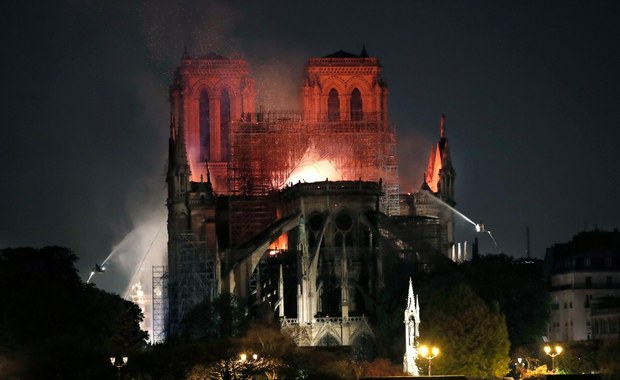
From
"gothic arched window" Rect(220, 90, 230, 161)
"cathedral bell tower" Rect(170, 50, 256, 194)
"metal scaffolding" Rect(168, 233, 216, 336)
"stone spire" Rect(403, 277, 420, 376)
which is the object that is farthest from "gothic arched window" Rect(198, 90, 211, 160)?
"stone spire" Rect(403, 277, 420, 376)

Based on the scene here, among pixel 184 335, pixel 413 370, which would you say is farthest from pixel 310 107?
pixel 413 370

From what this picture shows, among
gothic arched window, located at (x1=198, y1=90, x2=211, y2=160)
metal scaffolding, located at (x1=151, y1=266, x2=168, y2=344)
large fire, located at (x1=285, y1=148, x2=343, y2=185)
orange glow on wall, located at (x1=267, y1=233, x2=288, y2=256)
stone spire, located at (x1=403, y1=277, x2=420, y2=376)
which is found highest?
gothic arched window, located at (x1=198, y1=90, x2=211, y2=160)

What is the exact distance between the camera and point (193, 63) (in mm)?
152125

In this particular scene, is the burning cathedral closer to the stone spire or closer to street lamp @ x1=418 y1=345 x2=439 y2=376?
the stone spire

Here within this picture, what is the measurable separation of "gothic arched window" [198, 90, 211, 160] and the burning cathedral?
80 millimetres

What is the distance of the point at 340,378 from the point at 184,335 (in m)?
A: 21.4

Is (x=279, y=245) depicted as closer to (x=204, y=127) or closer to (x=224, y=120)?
(x=204, y=127)

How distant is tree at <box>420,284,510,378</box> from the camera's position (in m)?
107

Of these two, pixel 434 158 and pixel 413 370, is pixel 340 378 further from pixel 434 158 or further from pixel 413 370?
pixel 434 158

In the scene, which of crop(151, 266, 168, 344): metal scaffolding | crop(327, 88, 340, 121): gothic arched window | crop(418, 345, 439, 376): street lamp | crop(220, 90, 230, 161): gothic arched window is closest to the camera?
crop(418, 345, 439, 376): street lamp

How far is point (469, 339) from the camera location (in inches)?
4220

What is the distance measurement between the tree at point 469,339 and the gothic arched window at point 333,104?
146 ft

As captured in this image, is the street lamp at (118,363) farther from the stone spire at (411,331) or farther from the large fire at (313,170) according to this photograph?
the large fire at (313,170)

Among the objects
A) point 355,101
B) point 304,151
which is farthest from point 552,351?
point 355,101
